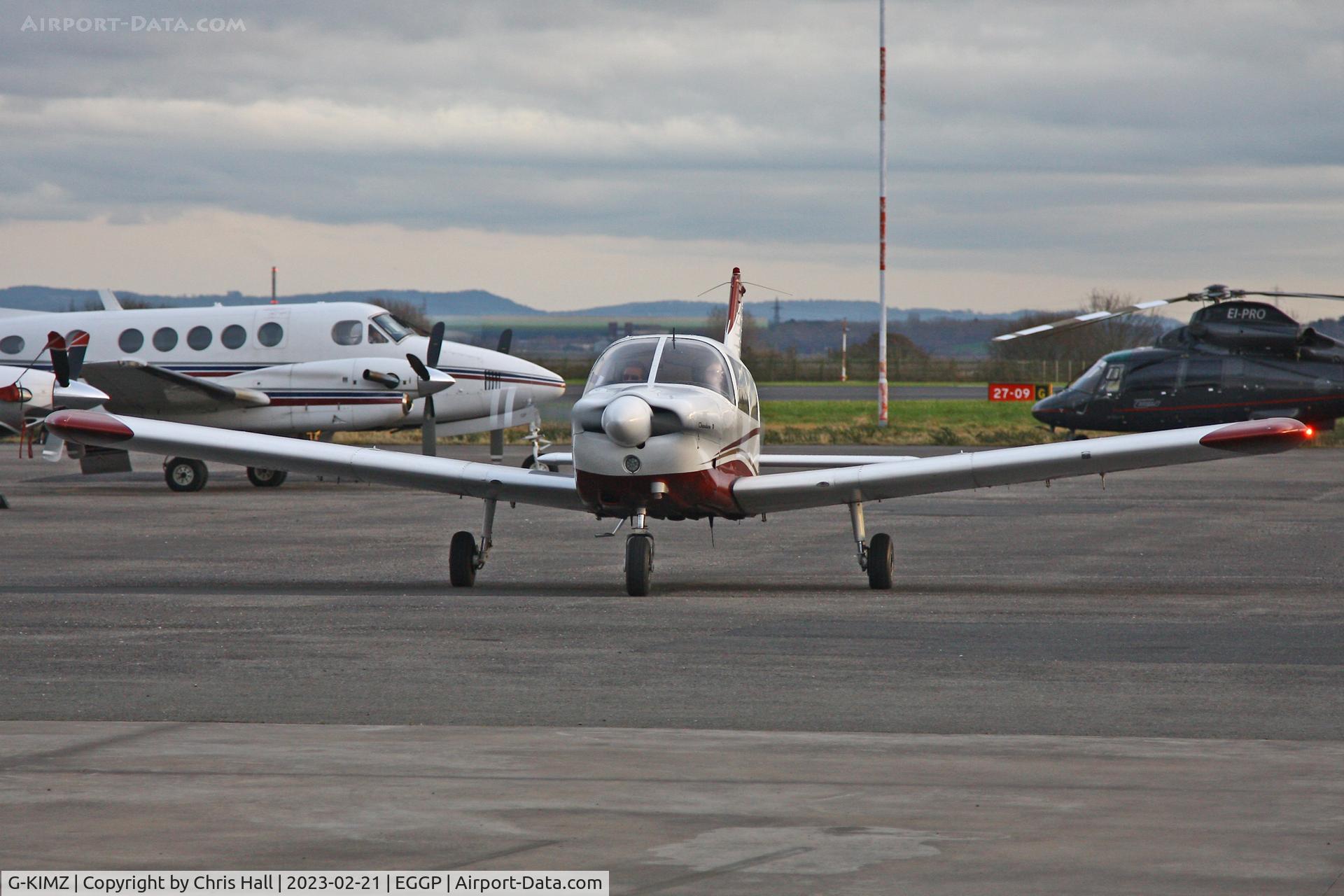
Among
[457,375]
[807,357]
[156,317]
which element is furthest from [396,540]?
[807,357]

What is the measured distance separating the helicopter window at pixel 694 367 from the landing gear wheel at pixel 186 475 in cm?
1350

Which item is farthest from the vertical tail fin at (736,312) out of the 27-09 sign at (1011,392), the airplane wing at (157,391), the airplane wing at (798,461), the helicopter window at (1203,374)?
the 27-09 sign at (1011,392)

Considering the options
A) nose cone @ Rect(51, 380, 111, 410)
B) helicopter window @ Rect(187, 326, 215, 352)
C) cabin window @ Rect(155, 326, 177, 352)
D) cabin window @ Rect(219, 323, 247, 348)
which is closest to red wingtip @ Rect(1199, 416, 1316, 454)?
nose cone @ Rect(51, 380, 111, 410)

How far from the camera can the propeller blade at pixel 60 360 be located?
2416 cm

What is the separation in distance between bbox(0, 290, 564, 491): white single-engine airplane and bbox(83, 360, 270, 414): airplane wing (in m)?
0.02

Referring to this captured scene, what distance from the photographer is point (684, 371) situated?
1340cm

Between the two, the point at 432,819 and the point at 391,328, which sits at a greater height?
the point at 391,328

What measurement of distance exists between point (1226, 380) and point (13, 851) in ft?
94.0

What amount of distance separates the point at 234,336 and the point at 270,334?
2.30 ft

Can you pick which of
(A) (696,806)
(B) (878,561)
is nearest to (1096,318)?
(B) (878,561)

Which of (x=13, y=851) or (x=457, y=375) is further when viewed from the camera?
(x=457, y=375)

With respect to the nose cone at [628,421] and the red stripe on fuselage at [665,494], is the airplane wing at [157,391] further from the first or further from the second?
the nose cone at [628,421]

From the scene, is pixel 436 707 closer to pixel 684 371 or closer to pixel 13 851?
pixel 13 851

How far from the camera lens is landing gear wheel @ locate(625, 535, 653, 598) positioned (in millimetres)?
12516
